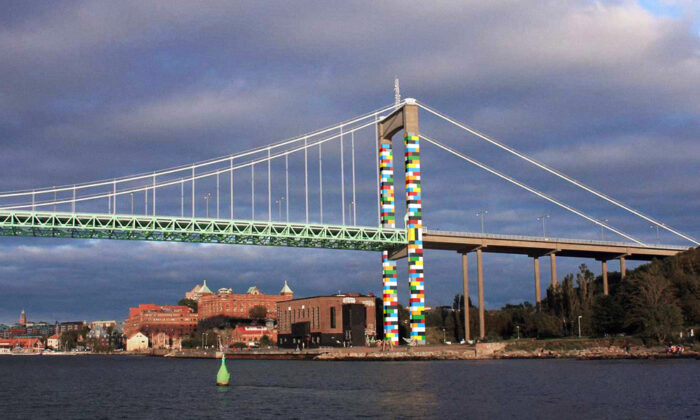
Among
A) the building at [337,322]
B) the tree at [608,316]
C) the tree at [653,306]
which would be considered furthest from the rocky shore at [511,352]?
the building at [337,322]

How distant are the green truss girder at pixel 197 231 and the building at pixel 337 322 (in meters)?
30.7

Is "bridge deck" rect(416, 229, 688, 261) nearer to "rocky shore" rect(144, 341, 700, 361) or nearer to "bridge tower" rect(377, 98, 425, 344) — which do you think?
"bridge tower" rect(377, 98, 425, 344)

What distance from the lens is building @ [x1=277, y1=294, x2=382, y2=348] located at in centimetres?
13825

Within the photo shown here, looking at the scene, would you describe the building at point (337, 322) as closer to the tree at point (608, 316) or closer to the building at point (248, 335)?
the tree at point (608, 316)

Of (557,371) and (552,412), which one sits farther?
(557,371)

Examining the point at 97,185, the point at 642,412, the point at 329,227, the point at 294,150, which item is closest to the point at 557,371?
the point at 642,412

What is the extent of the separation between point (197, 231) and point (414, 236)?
28864 millimetres

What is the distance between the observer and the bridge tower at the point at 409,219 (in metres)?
106

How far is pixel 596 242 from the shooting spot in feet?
413

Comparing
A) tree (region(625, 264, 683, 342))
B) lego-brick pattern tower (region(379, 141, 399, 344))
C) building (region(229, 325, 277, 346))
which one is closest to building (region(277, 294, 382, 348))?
lego-brick pattern tower (region(379, 141, 399, 344))

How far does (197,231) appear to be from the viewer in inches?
3866

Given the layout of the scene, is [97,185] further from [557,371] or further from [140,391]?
[557,371]

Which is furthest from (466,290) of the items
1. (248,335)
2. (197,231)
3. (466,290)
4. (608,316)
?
(248,335)

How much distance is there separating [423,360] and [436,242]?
812 inches
